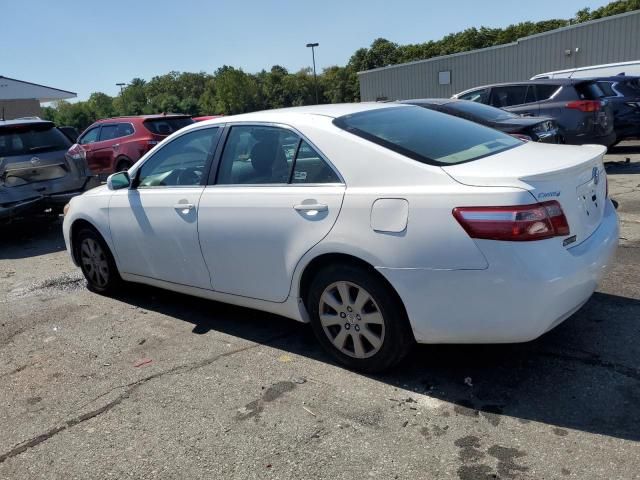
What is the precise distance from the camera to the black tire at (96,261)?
5.43m

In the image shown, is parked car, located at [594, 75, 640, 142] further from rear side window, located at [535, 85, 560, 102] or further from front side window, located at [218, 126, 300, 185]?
front side window, located at [218, 126, 300, 185]

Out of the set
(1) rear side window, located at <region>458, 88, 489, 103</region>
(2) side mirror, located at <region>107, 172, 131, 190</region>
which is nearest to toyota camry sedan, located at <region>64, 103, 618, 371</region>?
(2) side mirror, located at <region>107, 172, 131, 190</region>

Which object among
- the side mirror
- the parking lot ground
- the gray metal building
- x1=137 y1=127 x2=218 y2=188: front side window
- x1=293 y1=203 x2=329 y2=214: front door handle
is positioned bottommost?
the parking lot ground

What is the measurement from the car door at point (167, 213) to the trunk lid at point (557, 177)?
1.97m

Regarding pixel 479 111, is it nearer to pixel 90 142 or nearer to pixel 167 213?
pixel 167 213

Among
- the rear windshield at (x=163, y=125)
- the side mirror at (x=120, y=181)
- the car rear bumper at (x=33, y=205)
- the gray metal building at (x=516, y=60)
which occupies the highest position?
the gray metal building at (x=516, y=60)

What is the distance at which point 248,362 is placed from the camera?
13.2ft

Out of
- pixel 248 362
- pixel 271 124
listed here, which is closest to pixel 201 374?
pixel 248 362

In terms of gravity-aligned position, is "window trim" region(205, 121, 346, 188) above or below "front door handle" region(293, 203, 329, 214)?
above

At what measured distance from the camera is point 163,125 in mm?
13219

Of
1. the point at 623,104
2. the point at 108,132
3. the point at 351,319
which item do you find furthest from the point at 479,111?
the point at 108,132

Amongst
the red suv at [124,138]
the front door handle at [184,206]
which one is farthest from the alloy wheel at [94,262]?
the red suv at [124,138]

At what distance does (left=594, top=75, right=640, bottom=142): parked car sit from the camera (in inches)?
485

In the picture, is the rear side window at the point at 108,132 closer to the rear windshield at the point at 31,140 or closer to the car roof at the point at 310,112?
the rear windshield at the point at 31,140
